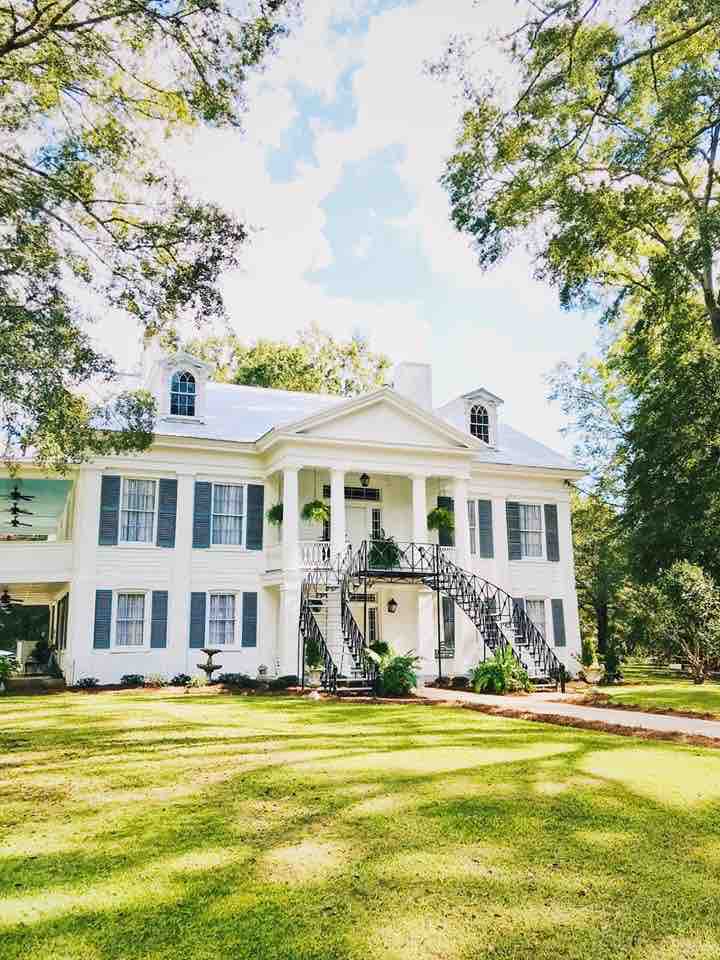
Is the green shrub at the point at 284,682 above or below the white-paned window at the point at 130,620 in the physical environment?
below

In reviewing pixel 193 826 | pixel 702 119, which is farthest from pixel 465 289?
pixel 193 826

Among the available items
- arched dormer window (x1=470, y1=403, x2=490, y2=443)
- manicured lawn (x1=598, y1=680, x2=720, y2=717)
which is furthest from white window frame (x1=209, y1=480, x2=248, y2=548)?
manicured lawn (x1=598, y1=680, x2=720, y2=717)

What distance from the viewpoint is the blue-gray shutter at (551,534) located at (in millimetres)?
25062

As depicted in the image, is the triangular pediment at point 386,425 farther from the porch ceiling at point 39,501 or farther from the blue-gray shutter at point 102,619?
the porch ceiling at point 39,501

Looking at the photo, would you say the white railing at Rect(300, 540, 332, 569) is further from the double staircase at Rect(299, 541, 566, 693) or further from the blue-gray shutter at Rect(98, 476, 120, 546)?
the blue-gray shutter at Rect(98, 476, 120, 546)

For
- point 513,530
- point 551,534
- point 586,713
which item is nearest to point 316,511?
point 513,530

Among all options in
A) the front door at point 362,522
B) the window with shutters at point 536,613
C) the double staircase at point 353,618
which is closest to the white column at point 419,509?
the double staircase at point 353,618

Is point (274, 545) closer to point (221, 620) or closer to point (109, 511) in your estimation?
point (221, 620)

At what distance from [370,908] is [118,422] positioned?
12.5 metres

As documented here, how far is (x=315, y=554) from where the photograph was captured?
67.3 feet

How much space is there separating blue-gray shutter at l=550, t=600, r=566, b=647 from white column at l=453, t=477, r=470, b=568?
4.65m

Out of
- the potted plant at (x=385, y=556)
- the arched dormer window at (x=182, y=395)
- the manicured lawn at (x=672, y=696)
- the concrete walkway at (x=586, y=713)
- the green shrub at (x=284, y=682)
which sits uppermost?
the arched dormer window at (x=182, y=395)

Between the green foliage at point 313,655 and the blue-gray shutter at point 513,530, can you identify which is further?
the blue-gray shutter at point 513,530

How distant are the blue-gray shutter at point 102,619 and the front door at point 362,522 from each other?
7.23 meters
